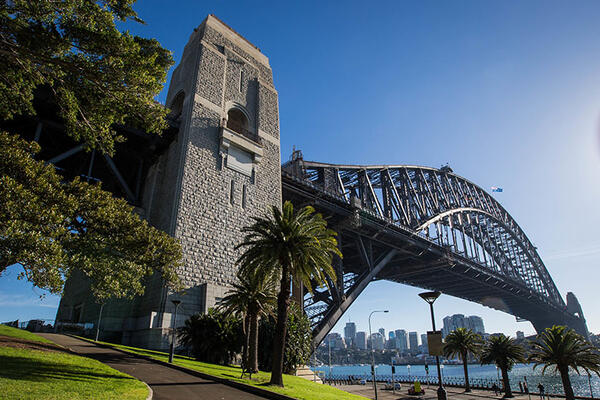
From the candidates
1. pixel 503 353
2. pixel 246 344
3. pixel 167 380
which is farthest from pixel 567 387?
pixel 167 380

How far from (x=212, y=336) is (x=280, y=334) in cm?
585

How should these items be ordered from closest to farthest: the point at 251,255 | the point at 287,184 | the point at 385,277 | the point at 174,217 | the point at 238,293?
the point at 251,255 < the point at 238,293 < the point at 174,217 < the point at 287,184 < the point at 385,277

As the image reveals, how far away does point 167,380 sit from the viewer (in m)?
13.9

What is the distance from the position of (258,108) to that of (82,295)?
21.9 metres

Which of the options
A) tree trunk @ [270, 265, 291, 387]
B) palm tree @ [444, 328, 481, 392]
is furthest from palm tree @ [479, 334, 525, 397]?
tree trunk @ [270, 265, 291, 387]

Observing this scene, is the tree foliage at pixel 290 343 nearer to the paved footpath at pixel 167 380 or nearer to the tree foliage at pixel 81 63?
the paved footpath at pixel 167 380

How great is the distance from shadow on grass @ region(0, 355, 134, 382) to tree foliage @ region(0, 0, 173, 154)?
25.5 ft

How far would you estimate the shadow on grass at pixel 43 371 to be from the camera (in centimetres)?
1038

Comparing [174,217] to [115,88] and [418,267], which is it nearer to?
[115,88]

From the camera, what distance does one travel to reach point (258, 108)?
35812 millimetres

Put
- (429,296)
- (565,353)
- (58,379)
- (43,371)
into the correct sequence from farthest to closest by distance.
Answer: (565,353)
(429,296)
(43,371)
(58,379)

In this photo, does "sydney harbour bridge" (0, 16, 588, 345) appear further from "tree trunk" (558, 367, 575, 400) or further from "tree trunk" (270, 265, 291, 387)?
"tree trunk" (558, 367, 575, 400)

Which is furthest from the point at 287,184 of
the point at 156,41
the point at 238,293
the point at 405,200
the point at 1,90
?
the point at 405,200

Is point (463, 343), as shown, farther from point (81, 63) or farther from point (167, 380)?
point (81, 63)
